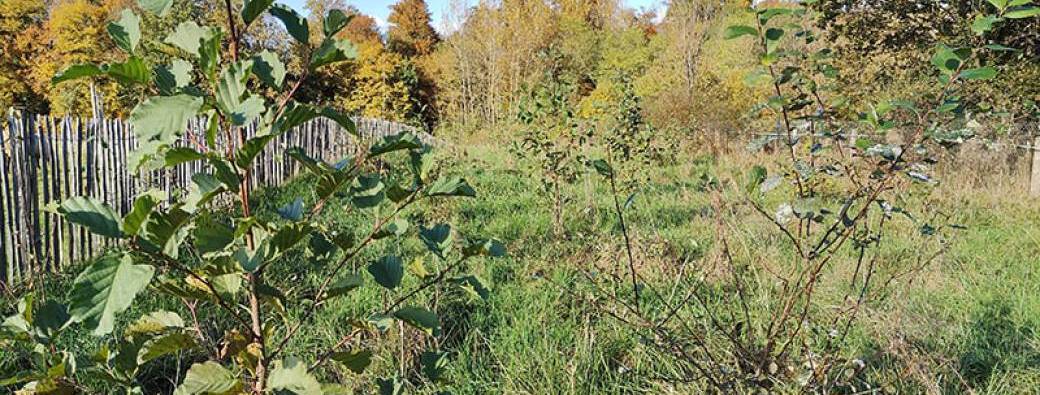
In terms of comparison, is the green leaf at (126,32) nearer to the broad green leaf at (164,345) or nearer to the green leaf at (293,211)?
the green leaf at (293,211)

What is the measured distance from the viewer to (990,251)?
382 centimetres

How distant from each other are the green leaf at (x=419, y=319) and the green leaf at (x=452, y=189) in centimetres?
22

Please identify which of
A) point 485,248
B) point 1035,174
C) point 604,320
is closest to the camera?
point 485,248

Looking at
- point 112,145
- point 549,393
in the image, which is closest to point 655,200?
point 549,393

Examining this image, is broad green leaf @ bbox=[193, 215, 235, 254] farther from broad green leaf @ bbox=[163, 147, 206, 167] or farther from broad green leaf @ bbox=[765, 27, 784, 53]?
broad green leaf @ bbox=[765, 27, 784, 53]

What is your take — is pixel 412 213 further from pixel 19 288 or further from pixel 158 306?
pixel 19 288

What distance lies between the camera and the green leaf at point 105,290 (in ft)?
1.97

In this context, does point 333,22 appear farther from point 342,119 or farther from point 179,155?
point 179,155

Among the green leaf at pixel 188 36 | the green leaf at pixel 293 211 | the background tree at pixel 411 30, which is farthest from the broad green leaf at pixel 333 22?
the background tree at pixel 411 30

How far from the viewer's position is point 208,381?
838mm

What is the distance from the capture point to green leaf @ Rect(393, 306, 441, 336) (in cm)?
96

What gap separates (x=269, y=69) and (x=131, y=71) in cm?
19

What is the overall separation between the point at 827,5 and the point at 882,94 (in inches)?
92.8

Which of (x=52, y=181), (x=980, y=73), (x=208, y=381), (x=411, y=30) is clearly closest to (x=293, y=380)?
(x=208, y=381)
